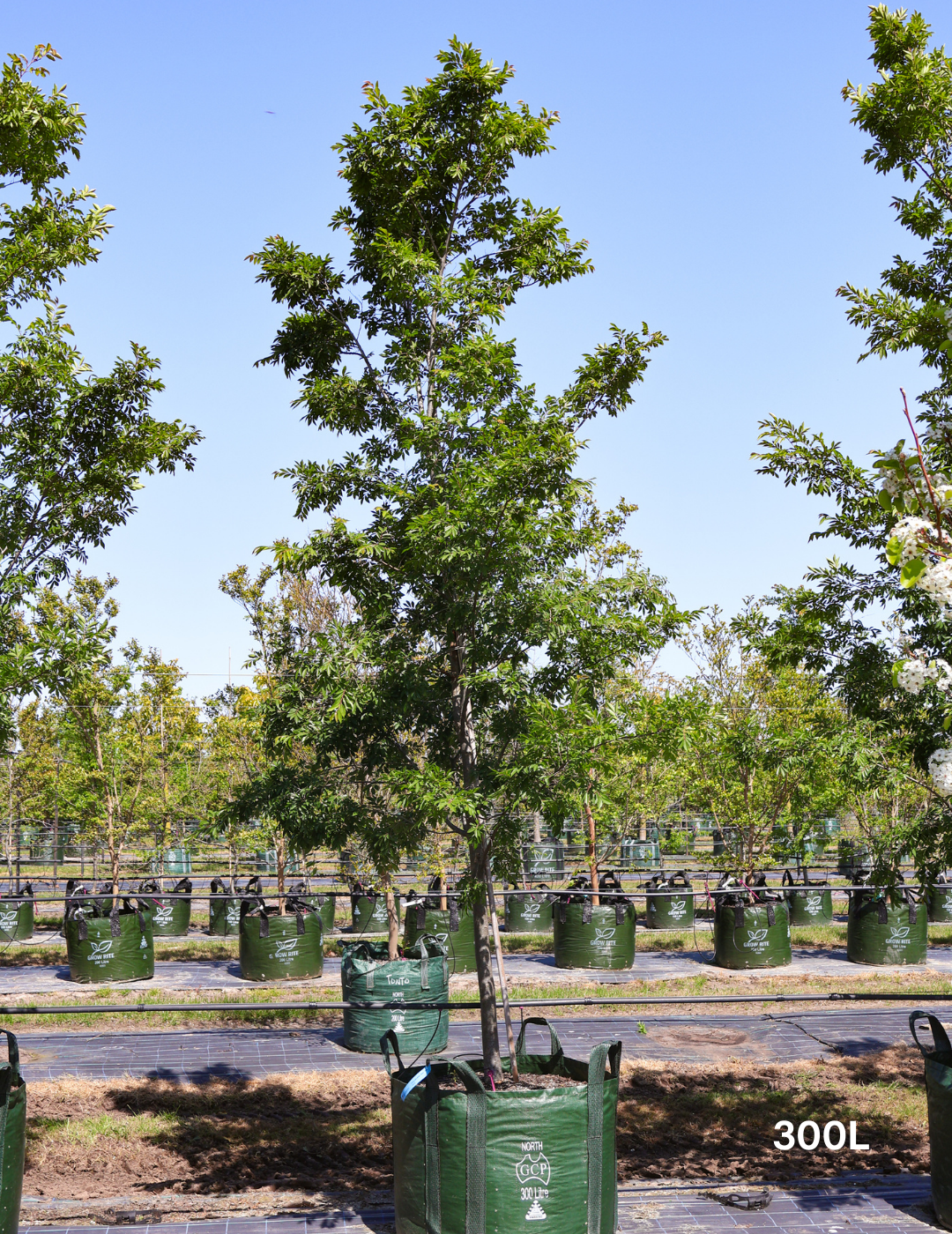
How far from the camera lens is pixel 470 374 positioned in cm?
572

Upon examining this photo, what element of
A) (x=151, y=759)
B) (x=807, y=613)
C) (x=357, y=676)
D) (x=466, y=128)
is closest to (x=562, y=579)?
(x=357, y=676)

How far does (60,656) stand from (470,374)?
289 centimetres

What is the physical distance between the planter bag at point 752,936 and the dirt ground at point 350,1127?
4541mm

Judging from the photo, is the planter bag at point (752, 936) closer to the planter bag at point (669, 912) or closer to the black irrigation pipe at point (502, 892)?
→ the black irrigation pipe at point (502, 892)

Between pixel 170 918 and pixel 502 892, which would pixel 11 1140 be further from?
pixel 170 918

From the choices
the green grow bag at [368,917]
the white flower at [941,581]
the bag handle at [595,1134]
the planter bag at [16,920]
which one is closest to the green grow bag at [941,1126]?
the bag handle at [595,1134]

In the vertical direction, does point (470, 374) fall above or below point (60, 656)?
above

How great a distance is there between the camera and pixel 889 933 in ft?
46.9

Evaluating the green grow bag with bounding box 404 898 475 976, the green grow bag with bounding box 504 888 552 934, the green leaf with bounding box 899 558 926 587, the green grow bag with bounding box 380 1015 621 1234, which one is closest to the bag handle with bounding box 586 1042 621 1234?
the green grow bag with bounding box 380 1015 621 1234

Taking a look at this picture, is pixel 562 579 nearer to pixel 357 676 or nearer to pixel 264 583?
pixel 357 676

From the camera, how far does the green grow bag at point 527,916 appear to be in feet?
57.6

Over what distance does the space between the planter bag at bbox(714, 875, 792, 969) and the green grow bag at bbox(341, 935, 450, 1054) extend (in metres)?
5.45

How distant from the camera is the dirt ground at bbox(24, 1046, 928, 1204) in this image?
6500mm

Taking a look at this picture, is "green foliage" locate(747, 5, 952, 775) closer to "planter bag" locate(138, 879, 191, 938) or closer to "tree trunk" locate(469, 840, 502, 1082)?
"tree trunk" locate(469, 840, 502, 1082)
